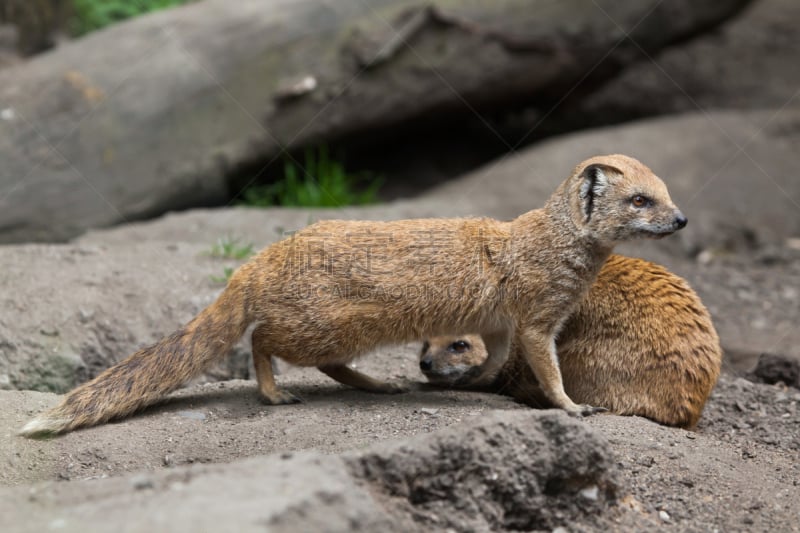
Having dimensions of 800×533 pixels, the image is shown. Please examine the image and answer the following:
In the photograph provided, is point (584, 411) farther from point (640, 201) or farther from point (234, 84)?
point (234, 84)

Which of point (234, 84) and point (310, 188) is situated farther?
point (310, 188)

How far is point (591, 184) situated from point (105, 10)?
20.7 feet

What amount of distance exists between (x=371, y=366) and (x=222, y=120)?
3.07 meters

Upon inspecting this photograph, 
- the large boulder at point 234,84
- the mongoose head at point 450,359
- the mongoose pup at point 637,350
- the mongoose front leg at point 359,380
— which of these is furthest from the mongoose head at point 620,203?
the large boulder at point 234,84

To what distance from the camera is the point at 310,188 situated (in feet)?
24.9

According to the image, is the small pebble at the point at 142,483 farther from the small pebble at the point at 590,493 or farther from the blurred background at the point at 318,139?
the blurred background at the point at 318,139

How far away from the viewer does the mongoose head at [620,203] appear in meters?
3.87

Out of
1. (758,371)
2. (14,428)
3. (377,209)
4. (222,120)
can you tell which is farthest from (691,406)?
(222,120)

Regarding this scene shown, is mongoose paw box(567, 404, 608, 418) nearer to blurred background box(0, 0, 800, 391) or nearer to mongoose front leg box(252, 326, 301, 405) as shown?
mongoose front leg box(252, 326, 301, 405)

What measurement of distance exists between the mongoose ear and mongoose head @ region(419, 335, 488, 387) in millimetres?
948

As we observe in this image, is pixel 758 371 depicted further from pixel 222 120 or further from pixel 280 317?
pixel 222 120

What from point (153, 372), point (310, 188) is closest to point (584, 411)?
point (153, 372)

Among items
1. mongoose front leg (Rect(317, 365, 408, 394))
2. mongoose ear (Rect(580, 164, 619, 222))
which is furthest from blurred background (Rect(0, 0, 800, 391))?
mongoose ear (Rect(580, 164, 619, 222))

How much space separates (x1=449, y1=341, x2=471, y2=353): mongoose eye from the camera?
4641 millimetres
